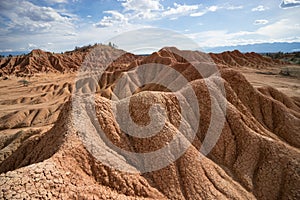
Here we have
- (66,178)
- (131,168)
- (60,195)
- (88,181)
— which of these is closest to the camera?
(60,195)

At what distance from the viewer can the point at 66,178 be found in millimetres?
4305

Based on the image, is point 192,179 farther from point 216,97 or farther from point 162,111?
point 216,97

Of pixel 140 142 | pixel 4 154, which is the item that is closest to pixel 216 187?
pixel 140 142

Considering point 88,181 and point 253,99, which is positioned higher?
point 253,99

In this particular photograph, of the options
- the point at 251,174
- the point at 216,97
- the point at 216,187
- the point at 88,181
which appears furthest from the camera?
the point at 216,97

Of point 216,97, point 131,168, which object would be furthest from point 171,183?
point 216,97

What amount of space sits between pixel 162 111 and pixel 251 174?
3875 mm

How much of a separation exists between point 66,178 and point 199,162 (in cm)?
407

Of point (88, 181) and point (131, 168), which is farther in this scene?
point (131, 168)

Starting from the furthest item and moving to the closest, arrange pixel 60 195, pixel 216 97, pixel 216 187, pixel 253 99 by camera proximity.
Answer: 1. pixel 253 99
2. pixel 216 97
3. pixel 216 187
4. pixel 60 195

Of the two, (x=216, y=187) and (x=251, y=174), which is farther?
(x=251, y=174)

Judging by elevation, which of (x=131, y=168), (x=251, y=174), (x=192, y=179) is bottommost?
(x=251, y=174)

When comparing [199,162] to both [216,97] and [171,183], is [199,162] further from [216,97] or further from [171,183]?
[216,97]

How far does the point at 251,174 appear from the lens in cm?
698
